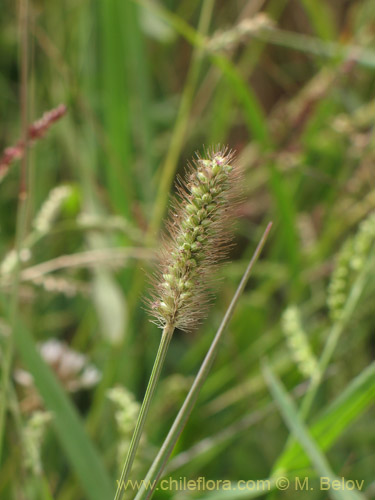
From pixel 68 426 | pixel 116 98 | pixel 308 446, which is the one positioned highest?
pixel 116 98

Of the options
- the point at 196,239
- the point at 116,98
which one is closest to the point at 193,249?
the point at 196,239

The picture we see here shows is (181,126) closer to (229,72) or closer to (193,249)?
(229,72)

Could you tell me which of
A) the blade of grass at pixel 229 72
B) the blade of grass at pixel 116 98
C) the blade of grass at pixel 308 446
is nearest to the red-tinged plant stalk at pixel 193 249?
the blade of grass at pixel 308 446

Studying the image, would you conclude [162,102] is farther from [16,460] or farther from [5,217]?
[16,460]

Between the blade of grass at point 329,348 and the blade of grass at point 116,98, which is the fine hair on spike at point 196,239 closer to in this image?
the blade of grass at point 329,348

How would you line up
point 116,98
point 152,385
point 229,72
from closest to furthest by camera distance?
1. point 152,385
2. point 229,72
3. point 116,98

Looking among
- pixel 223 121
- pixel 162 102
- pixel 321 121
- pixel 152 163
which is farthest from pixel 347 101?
pixel 162 102

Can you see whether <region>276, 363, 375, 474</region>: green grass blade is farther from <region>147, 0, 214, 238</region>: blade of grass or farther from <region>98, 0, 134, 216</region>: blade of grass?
<region>98, 0, 134, 216</region>: blade of grass

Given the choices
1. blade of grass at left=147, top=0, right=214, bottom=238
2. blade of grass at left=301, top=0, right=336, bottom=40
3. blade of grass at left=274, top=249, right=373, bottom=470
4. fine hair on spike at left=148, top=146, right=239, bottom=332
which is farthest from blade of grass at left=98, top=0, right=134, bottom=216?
fine hair on spike at left=148, top=146, right=239, bottom=332

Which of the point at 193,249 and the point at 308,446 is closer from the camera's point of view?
the point at 193,249

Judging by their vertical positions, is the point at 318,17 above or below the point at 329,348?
above
